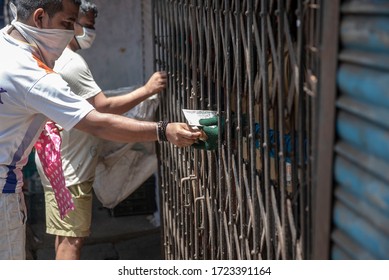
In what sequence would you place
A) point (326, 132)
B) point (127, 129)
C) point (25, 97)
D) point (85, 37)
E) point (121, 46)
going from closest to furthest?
point (326, 132)
point (25, 97)
point (127, 129)
point (85, 37)
point (121, 46)

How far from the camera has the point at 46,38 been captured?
3.38 meters

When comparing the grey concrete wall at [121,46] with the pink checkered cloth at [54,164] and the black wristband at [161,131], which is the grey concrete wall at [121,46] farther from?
the black wristband at [161,131]

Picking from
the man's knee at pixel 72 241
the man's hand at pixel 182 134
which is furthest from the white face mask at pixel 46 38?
the man's knee at pixel 72 241

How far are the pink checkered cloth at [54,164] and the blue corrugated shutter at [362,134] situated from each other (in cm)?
237

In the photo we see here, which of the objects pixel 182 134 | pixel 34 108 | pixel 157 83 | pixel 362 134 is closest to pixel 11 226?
pixel 34 108

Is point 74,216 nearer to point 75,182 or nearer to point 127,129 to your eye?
point 75,182

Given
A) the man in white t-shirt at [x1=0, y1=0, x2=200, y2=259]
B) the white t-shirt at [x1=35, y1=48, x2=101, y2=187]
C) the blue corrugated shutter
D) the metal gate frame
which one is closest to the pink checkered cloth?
the man in white t-shirt at [x1=0, y1=0, x2=200, y2=259]

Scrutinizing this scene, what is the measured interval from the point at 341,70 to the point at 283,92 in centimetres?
49

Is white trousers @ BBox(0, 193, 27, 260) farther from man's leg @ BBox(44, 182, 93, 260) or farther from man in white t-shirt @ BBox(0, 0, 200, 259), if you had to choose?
man's leg @ BBox(44, 182, 93, 260)

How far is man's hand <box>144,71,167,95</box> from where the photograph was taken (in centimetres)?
434

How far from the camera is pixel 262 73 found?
244 centimetres

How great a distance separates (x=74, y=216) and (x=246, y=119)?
2.28 m

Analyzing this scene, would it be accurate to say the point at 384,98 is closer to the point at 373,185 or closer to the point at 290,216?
the point at 373,185
